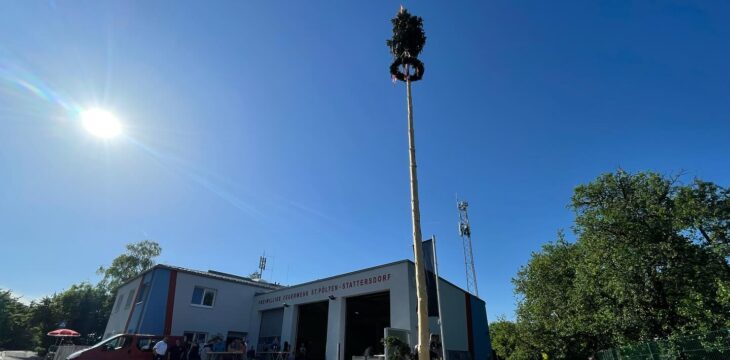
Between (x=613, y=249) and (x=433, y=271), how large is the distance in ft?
32.5

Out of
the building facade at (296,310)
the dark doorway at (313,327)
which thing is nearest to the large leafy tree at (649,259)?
the building facade at (296,310)

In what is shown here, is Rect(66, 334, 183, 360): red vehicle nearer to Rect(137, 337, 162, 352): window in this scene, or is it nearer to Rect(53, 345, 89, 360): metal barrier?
Rect(137, 337, 162, 352): window

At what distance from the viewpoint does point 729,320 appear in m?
12.5

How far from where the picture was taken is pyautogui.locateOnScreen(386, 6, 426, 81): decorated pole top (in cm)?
852

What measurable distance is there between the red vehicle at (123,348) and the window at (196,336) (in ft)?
23.2

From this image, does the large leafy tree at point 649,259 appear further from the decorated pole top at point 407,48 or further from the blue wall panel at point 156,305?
the blue wall panel at point 156,305

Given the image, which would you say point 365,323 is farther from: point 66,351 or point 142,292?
point 66,351

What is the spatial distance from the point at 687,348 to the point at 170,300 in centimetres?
2497

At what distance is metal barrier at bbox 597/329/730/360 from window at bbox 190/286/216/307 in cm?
2306

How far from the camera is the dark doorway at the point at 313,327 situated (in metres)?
23.6

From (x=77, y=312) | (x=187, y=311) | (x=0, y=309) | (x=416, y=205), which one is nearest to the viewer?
(x=416, y=205)

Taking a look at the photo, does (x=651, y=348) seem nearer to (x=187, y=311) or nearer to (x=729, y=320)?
(x=729, y=320)

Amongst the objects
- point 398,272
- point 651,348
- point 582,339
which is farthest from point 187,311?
point 582,339

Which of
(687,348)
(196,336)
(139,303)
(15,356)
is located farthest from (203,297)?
(687,348)
